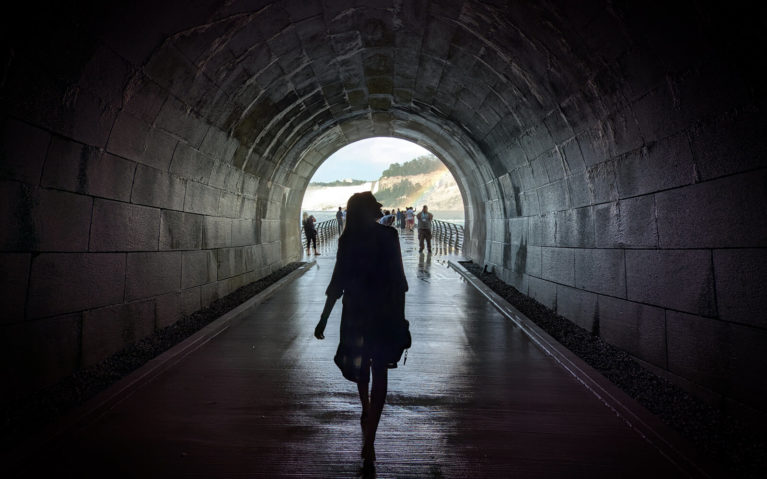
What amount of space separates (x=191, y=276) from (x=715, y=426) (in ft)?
20.9

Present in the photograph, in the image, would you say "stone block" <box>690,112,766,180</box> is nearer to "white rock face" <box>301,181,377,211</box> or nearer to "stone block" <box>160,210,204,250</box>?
"stone block" <box>160,210,204,250</box>

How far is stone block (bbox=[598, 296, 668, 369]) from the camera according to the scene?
400cm

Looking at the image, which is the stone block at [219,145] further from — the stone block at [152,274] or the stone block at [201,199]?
the stone block at [152,274]

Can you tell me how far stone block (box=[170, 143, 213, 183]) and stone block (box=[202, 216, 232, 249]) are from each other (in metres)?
0.78

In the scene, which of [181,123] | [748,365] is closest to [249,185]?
[181,123]

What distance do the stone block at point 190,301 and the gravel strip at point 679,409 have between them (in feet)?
17.0

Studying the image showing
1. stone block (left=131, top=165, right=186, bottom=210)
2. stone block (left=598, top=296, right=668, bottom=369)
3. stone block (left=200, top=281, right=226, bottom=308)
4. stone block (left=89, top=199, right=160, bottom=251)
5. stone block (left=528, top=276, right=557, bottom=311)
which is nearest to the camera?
stone block (left=598, top=296, right=668, bottom=369)

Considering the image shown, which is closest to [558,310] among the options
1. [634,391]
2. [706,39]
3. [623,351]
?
[623,351]

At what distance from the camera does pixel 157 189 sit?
5312 millimetres

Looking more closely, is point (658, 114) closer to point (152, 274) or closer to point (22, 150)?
point (22, 150)

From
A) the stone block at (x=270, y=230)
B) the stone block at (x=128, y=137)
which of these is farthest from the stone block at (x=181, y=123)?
the stone block at (x=270, y=230)

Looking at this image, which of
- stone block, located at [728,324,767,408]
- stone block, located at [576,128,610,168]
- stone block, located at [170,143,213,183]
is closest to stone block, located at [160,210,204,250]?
stone block, located at [170,143,213,183]

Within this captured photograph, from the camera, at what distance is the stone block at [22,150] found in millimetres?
3109

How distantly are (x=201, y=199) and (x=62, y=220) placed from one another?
9.83ft
